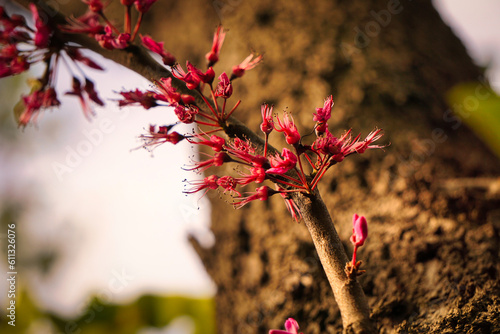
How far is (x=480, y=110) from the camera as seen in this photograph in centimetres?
177

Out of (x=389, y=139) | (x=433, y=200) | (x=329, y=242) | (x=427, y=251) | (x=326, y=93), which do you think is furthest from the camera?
(x=326, y=93)

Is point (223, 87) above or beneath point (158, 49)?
beneath

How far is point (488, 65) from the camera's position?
10.6 ft

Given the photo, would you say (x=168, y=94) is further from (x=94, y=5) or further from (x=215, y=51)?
(x=94, y=5)

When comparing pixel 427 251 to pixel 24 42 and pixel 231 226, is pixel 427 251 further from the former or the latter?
pixel 24 42

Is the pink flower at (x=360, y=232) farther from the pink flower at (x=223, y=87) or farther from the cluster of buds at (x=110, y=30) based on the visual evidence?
the cluster of buds at (x=110, y=30)

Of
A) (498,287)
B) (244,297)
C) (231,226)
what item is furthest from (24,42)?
(498,287)

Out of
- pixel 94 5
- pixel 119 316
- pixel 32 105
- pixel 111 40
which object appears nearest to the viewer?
pixel 111 40

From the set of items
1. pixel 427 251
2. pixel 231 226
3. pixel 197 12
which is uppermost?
pixel 197 12

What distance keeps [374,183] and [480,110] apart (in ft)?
2.19

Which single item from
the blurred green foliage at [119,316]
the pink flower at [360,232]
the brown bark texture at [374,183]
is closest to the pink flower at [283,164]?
the pink flower at [360,232]

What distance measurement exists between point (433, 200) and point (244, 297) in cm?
98

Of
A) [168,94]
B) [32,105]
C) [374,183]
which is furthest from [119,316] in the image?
[168,94]

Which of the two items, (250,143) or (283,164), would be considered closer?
(283,164)
